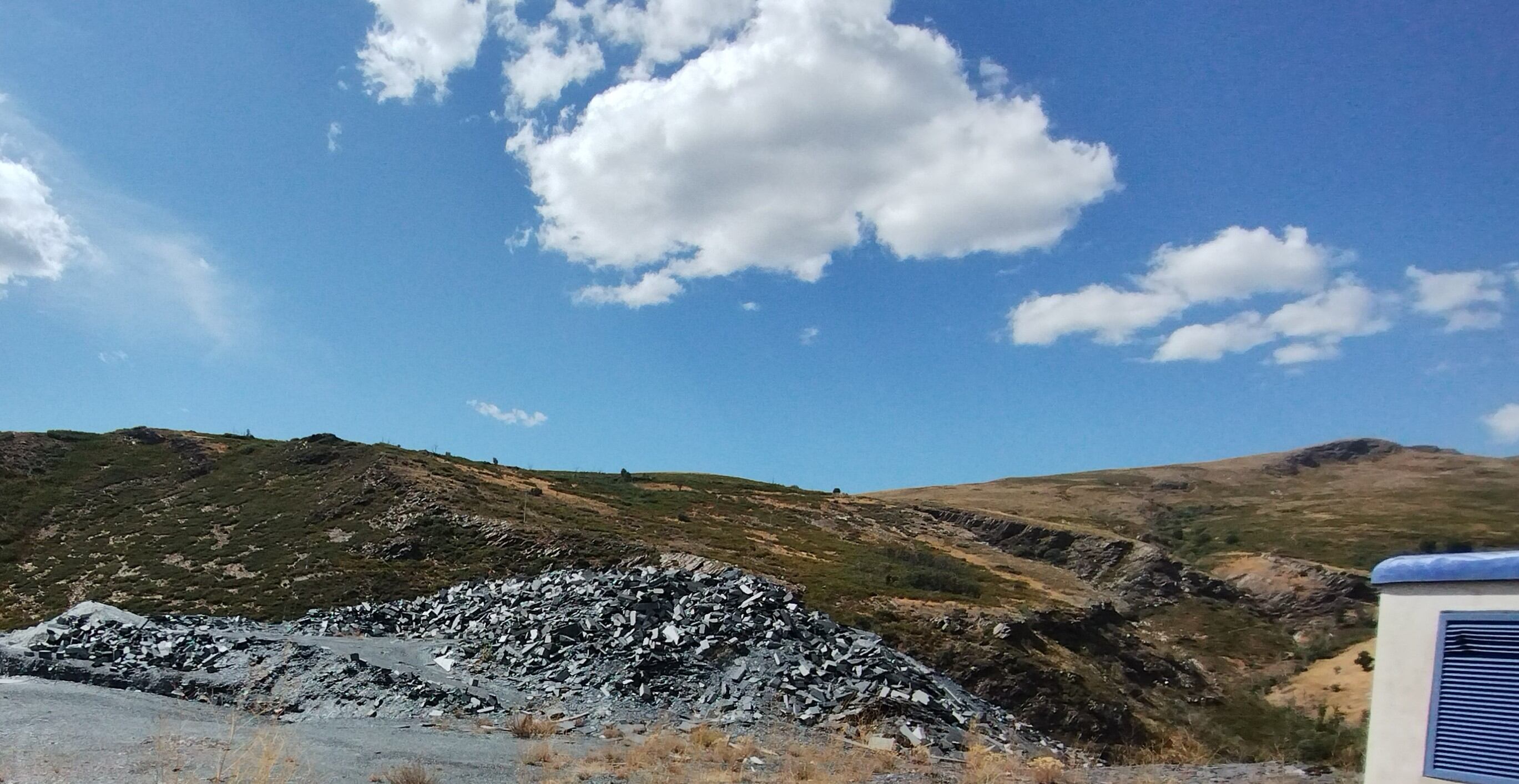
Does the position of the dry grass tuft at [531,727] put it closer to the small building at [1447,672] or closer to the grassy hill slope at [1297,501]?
the small building at [1447,672]

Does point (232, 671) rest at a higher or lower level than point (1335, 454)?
lower

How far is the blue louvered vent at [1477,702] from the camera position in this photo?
7148 millimetres

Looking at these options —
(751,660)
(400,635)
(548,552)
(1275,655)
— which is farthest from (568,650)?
(1275,655)

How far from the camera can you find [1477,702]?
7.35 metres

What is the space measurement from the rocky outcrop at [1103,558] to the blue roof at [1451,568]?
148ft

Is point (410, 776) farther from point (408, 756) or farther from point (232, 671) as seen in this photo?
point (232, 671)

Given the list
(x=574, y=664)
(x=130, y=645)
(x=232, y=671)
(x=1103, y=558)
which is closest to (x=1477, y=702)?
(x=574, y=664)

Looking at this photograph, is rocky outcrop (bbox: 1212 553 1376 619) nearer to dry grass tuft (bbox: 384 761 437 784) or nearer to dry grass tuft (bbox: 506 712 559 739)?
dry grass tuft (bbox: 506 712 559 739)

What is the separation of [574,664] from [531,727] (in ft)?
18.0

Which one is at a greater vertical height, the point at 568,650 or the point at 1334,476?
the point at 1334,476

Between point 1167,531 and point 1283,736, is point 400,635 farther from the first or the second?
point 1167,531

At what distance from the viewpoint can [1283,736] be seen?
83.3ft

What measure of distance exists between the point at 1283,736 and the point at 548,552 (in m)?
27.0

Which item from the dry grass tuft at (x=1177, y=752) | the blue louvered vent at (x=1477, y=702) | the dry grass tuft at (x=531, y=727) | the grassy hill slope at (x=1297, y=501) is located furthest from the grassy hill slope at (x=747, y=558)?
the dry grass tuft at (x=531, y=727)
